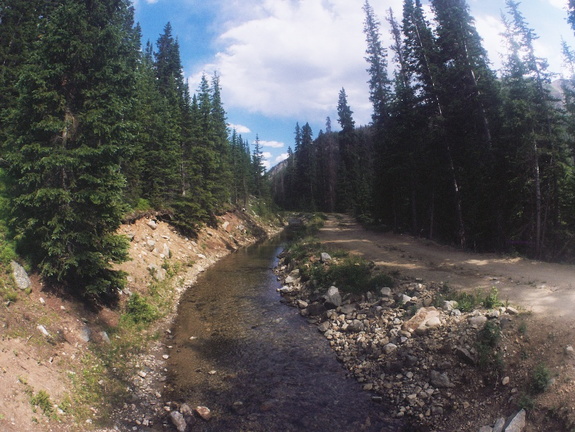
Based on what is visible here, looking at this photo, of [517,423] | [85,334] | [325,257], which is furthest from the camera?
[325,257]

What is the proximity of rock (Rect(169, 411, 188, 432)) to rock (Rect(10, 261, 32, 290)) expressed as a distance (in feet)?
20.9

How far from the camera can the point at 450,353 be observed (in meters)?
10.2

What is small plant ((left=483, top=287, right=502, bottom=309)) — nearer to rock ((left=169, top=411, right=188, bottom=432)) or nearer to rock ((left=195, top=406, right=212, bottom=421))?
rock ((left=195, top=406, right=212, bottom=421))

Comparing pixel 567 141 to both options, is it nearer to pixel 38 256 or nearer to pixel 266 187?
pixel 38 256

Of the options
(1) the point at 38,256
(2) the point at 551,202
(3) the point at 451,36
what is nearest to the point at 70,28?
(1) the point at 38,256

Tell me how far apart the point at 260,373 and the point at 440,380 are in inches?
224

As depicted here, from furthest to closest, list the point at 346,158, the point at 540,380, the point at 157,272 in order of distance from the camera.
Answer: the point at 346,158, the point at 157,272, the point at 540,380

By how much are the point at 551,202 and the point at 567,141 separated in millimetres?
3596

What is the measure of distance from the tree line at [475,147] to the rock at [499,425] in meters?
15.6

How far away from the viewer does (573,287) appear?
12695mm

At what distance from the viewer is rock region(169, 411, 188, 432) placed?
8.45 metres

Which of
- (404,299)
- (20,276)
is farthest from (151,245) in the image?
(404,299)

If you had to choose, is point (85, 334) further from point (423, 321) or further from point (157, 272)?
point (423, 321)

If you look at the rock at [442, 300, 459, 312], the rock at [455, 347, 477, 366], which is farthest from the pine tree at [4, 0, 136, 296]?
the rock at [442, 300, 459, 312]
